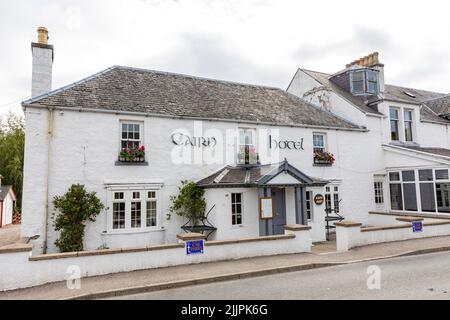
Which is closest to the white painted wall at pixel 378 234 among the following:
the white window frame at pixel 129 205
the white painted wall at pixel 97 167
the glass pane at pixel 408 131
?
the white painted wall at pixel 97 167

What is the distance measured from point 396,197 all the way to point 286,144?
822 centimetres

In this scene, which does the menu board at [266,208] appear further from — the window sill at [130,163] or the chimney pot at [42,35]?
the chimney pot at [42,35]

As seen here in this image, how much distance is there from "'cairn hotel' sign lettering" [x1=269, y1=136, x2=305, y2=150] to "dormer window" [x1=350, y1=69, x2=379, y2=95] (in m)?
7.85

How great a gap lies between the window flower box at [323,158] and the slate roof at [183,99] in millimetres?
1636

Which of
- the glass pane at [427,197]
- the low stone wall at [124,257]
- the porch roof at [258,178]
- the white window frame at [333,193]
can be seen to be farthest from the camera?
the white window frame at [333,193]

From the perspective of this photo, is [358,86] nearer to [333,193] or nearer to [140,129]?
[333,193]

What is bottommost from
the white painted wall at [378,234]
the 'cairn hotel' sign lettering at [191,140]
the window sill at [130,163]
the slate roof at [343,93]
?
the white painted wall at [378,234]

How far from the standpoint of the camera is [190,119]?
1462cm

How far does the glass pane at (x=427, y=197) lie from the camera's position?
17.0m

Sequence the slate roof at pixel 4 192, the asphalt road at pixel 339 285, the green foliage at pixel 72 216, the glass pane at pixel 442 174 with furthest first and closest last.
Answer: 1. the slate roof at pixel 4 192
2. the glass pane at pixel 442 174
3. the green foliage at pixel 72 216
4. the asphalt road at pixel 339 285

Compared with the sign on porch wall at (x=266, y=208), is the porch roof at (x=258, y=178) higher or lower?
higher

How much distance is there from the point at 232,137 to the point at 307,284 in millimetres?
8939

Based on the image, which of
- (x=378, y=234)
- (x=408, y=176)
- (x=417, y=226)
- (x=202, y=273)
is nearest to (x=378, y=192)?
(x=408, y=176)

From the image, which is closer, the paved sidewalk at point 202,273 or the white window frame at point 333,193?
the paved sidewalk at point 202,273
